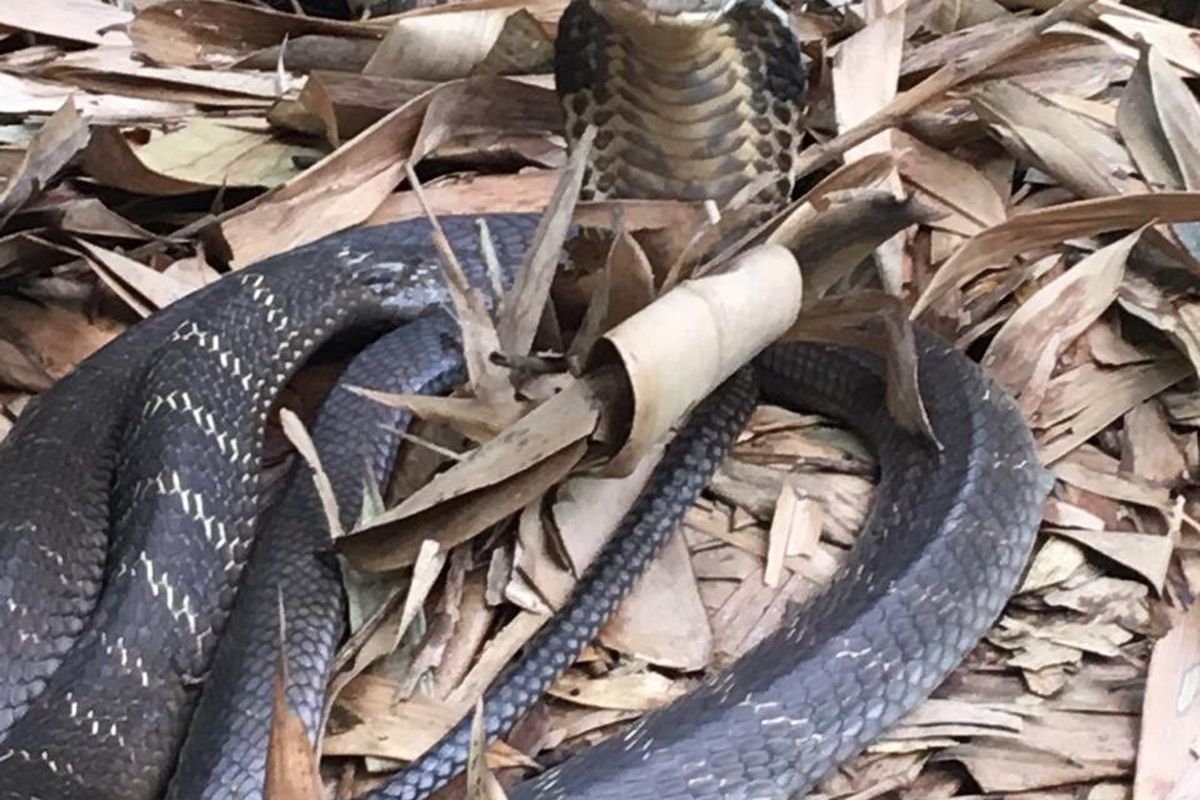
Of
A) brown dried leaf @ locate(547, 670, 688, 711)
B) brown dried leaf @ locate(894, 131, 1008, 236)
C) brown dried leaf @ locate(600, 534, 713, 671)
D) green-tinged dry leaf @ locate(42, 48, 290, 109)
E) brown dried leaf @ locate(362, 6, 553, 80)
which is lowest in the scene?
brown dried leaf @ locate(547, 670, 688, 711)

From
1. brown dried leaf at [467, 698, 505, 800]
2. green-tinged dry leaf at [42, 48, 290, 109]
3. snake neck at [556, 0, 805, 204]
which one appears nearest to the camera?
brown dried leaf at [467, 698, 505, 800]

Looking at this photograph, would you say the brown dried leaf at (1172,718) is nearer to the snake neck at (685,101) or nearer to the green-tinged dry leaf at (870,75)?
the snake neck at (685,101)

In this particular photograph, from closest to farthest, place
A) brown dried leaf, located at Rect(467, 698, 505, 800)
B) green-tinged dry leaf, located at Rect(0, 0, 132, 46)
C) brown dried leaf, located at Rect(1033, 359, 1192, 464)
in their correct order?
brown dried leaf, located at Rect(467, 698, 505, 800)
brown dried leaf, located at Rect(1033, 359, 1192, 464)
green-tinged dry leaf, located at Rect(0, 0, 132, 46)

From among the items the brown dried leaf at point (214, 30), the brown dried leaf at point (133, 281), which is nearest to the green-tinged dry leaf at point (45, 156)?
the brown dried leaf at point (133, 281)

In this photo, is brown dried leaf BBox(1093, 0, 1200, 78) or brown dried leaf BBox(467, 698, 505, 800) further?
brown dried leaf BBox(1093, 0, 1200, 78)

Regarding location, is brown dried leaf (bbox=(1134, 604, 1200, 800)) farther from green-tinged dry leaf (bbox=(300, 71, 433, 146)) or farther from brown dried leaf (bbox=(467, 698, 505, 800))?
green-tinged dry leaf (bbox=(300, 71, 433, 146))

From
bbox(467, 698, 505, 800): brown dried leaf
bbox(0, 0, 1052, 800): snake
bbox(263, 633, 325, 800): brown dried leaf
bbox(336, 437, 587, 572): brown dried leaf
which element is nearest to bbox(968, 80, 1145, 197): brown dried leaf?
bbox(0, 0, 1052, 800): snake

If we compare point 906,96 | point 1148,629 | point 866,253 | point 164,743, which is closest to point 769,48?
point 866,253

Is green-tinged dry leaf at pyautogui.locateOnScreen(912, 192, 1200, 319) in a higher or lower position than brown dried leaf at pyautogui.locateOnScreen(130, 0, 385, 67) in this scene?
lower
